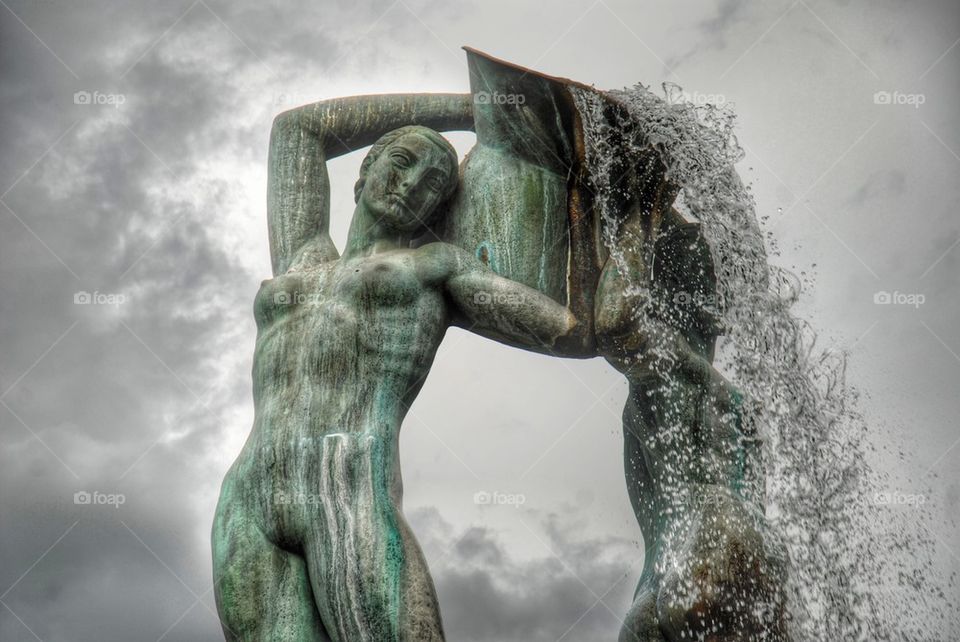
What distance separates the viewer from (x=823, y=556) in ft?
21.6

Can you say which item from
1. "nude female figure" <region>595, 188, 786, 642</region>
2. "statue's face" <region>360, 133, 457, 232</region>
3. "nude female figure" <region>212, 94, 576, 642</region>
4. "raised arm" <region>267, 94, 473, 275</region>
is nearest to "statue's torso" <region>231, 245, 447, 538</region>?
"nude female figure" <region>212, 94, 576, 642</region>

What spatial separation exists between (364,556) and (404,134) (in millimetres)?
2391

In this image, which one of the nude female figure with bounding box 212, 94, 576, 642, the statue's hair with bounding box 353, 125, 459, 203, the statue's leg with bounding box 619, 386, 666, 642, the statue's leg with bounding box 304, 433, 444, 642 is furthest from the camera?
the statue's hair with bounding box 353, 125, 459, 203

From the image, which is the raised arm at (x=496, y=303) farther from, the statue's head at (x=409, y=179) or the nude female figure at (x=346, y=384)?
the statue's head at (x=409, y=179)

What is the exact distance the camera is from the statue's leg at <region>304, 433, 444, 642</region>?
5512 mm

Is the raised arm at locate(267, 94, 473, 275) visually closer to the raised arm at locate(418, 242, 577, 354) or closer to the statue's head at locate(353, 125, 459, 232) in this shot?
the statue's head at locate(353, 125, 459, 232)

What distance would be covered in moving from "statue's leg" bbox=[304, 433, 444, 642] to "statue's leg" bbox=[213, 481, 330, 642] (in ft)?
0.30

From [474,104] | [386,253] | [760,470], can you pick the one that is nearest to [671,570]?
[760,470]

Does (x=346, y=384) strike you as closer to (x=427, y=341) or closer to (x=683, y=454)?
(x=427, y=341)

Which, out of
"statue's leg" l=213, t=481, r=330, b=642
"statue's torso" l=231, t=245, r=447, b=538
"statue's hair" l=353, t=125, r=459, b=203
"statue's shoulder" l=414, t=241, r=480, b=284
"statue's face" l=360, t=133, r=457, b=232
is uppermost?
"statue's hair" l=353, t=125, r=459, b=203

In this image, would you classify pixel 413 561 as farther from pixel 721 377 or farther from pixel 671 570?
pixel 721 377

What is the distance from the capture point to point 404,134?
6707 mm

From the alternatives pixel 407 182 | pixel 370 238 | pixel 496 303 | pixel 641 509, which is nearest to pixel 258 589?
pixel 496 303

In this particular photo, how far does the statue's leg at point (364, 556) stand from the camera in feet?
18.1
